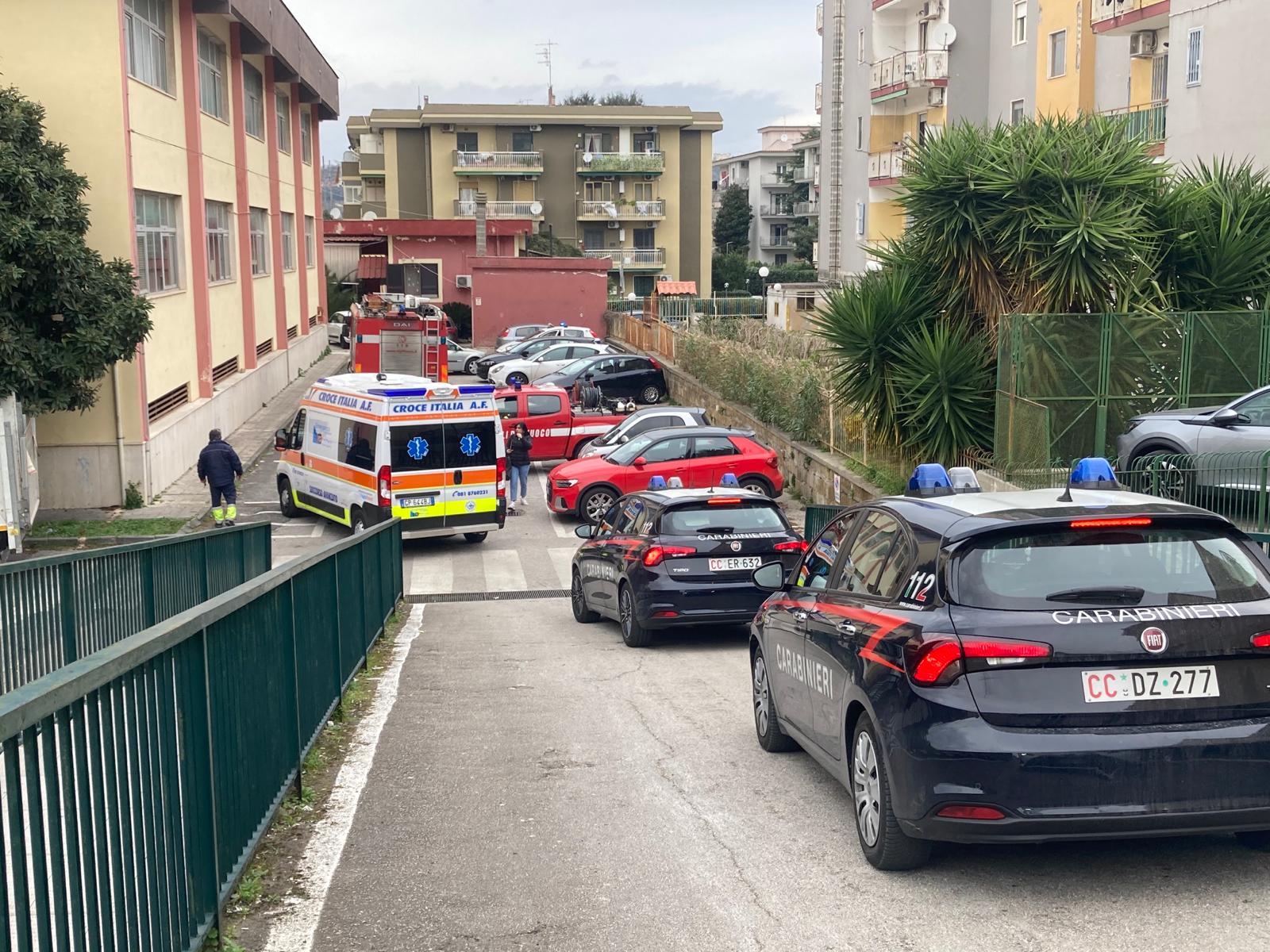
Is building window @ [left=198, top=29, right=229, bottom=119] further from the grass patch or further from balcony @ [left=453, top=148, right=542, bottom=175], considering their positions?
balcony @ [left=453, top=148, right=542, bottom=175]

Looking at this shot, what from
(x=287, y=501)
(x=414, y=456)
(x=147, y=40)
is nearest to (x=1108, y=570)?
(x=414, y=456)

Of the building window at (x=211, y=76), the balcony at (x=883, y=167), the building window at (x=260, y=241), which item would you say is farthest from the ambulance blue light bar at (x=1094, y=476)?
the balcony at (x=883, y=167)

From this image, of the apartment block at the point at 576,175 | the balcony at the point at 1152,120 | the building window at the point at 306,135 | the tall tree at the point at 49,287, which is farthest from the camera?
the apartment block at the point at 576,175

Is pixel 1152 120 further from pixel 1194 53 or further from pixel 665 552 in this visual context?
pixel 665 552

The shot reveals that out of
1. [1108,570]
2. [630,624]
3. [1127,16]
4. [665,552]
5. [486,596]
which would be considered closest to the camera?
[1108,570]

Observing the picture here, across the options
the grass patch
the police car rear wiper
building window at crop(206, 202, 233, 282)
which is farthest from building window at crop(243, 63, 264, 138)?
the police car rear wiper

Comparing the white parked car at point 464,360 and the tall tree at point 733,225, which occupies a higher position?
the tall tree at point 733,225

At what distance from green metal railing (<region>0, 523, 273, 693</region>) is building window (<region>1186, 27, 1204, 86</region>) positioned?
26219 mm

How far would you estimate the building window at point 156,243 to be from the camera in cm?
2552

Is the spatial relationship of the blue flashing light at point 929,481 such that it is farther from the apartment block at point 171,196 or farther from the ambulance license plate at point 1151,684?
the apartment block at point 171,196

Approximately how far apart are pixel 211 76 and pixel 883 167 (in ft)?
86.7

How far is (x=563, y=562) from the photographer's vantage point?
21.8 metres

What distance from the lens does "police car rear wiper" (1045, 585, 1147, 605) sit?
18.1 feet

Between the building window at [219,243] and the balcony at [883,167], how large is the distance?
2485 centimetres
